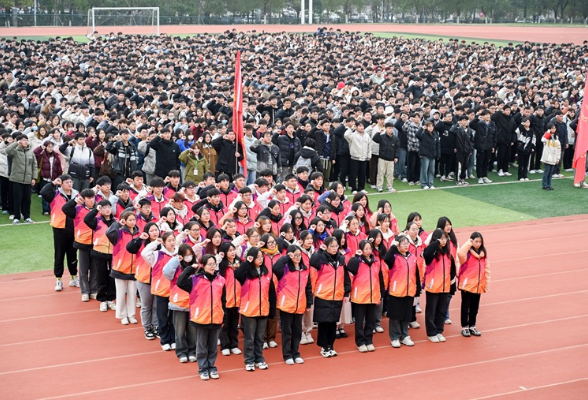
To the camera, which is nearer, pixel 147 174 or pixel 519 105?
pixel 147 174

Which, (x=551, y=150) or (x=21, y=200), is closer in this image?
(x=21, y=200)

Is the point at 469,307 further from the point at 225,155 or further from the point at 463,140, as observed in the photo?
the point at 463,140

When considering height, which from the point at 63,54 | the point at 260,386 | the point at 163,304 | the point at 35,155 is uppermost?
the point at 63,54

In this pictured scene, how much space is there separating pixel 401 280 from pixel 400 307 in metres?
0.36

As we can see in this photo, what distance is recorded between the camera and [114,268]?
11.9 metres

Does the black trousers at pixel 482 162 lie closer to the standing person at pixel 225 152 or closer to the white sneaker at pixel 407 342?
the standing person at pixel 225 152

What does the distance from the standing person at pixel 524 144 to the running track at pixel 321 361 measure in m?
8.52

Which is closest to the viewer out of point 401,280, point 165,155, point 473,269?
point 401,280

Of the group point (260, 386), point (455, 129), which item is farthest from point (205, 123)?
point (260, 386)

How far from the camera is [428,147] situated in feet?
67.2

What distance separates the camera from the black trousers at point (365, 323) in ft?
37.0

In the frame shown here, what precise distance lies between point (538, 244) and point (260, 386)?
27.7 ft

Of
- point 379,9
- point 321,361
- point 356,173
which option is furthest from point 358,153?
point 379,9

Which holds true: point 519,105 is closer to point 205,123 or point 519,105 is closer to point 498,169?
point 498,169
